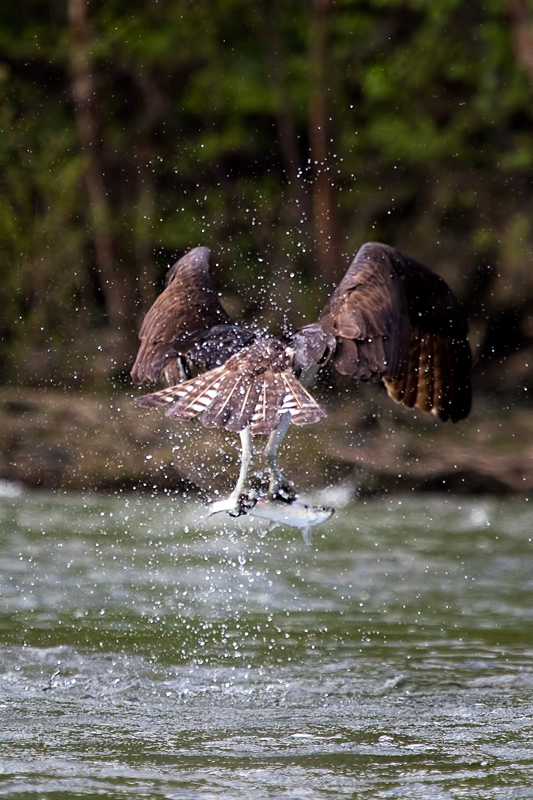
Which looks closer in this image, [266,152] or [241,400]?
[241,400]

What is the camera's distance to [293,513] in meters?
5.54

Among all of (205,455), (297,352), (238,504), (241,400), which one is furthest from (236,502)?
(205,455)

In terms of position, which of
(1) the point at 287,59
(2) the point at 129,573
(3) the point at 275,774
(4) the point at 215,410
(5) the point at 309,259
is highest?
(1) the point at 287,59

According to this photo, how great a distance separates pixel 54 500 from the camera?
10742 mm

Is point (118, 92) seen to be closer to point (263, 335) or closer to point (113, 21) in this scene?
point (113, 21)

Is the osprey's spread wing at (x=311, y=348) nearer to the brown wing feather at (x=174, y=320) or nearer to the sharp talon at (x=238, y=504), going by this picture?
the brown wing feather at (x=174, y=320)

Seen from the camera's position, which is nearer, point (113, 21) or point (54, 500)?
point (54, 500)

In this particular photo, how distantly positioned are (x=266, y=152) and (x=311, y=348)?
1185 cm

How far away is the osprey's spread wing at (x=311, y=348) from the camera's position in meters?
5.65

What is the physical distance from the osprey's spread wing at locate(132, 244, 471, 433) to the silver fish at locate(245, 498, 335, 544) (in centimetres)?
35

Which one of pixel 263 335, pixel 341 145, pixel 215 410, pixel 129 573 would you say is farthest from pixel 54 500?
pixel 341 145

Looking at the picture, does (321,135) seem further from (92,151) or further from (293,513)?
(293,513)

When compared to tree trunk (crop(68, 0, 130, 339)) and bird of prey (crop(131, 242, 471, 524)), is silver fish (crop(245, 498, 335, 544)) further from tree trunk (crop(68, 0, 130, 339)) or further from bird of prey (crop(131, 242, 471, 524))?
tree trunk (crop(68, 0, 130, 339))

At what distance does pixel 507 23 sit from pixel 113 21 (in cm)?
484
